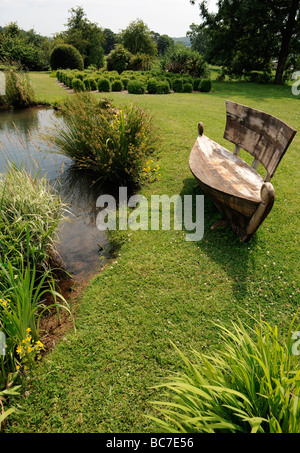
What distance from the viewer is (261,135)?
3998 millimetres

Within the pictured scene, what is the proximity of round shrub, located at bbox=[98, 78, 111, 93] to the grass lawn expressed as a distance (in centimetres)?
1227

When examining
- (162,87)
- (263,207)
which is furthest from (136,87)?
(263,207)

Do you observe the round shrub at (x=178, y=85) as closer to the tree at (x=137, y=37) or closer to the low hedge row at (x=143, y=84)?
the low hedge row at (x=143, y=84)

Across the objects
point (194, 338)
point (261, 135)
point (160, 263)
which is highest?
point (261, 135)

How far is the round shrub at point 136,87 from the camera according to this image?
1336cm

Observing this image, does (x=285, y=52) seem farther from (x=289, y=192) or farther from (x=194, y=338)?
(x=194, y=338)

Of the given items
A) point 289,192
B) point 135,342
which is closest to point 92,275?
point 135,342

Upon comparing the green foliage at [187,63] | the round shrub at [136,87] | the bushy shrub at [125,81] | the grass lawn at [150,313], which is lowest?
the grass lawn at [150,313]

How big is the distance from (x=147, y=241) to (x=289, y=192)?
114 inches

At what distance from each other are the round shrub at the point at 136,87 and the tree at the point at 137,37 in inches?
994

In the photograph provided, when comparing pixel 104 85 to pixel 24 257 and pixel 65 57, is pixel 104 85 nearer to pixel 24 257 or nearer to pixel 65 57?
pixel 24 257

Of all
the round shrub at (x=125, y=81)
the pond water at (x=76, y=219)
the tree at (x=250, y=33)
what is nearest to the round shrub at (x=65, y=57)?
the tree at (x=250, y=33)

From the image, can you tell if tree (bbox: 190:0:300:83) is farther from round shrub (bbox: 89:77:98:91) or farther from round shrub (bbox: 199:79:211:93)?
round shrub (bbox: 89:77:98:91)

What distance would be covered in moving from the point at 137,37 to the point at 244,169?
38.1 m
